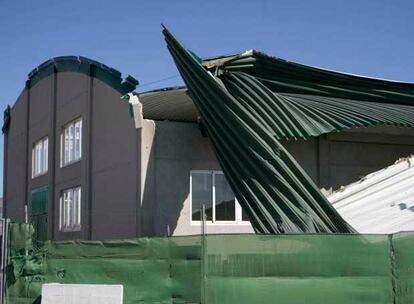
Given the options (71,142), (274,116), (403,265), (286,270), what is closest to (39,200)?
(71,142)

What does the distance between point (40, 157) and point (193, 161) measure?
12077 mm

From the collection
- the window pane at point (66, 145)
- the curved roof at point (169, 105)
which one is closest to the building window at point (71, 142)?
the window pane at point (66, 145)

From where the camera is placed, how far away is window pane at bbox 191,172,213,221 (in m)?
19.7

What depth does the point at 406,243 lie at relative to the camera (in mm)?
11367

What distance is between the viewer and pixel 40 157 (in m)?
29.7

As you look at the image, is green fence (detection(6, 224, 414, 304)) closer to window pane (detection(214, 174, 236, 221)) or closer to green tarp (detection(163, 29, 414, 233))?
green tarp (detection(163, 29, 414, 233))

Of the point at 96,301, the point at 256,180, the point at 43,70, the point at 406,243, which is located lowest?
the point at 96,301

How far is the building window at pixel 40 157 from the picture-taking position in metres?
28.9

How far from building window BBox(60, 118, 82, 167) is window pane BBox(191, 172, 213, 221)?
6244 mm

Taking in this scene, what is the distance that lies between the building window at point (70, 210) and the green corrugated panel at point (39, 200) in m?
1.77

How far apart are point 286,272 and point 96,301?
3341 mm

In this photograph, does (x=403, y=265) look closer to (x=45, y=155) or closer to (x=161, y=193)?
(x=161, y=193)

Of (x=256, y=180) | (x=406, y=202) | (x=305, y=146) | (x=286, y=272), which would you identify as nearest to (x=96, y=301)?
(x=286, y=272)

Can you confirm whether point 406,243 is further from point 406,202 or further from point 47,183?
point 47,183
